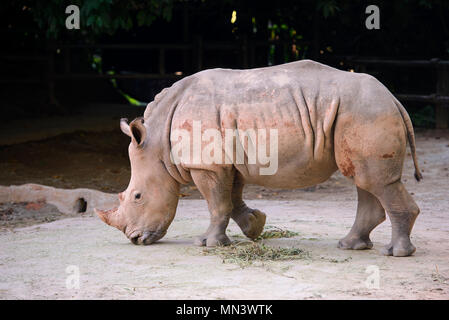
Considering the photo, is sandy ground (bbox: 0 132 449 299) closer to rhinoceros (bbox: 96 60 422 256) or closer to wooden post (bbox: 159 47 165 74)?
rhinoceros (bbox: 96 60 422 256)

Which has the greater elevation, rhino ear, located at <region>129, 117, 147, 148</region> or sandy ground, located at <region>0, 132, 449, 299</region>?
rhino ear, located at <region>129, 117, 147, 148</region>

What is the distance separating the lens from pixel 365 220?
6004mm

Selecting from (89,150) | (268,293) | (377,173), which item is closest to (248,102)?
(377,173)

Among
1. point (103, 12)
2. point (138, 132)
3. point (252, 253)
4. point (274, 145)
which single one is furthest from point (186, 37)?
point (252, 253)

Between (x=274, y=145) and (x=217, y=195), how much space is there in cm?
67

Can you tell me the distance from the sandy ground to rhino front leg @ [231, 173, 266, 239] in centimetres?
18

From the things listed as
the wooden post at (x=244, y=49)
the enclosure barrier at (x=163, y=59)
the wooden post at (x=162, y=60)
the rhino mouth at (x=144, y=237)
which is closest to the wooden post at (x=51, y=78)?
the enclosure barrier at (x=163, y=59)

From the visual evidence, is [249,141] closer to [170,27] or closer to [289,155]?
[289,155]

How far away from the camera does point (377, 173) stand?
18.1ft

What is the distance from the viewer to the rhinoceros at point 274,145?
5543 millimetres

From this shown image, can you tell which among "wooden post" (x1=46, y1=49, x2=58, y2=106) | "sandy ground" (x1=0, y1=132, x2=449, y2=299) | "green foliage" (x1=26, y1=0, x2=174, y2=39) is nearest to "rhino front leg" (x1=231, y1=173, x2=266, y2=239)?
"sandy ground" (x1=0, y1=132, x2=449, y2=299)

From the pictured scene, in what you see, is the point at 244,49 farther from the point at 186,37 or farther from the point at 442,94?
the point at 442,94

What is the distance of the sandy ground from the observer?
4.66m

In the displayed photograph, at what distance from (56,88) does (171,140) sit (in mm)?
12784
